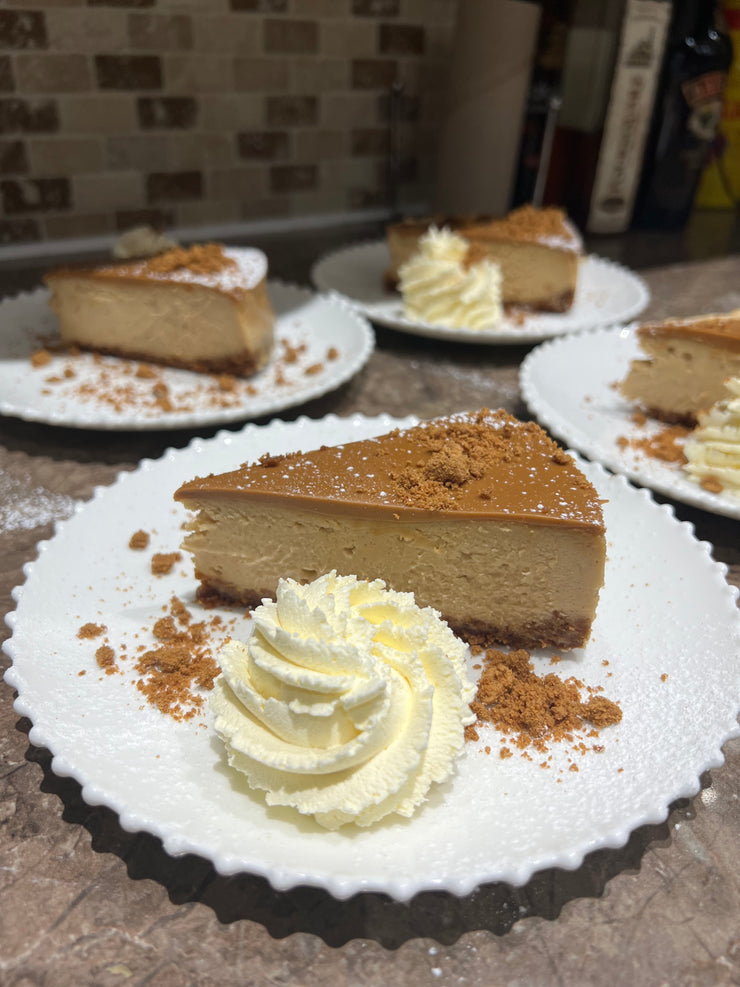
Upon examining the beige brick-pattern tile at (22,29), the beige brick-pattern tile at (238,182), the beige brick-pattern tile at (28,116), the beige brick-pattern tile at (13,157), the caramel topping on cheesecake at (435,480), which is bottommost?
the caramel topping on cheesecake at (435,480)

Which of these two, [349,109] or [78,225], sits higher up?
[349,109]

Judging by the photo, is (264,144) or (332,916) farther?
(264,144)

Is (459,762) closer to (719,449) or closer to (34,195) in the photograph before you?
(719,449)

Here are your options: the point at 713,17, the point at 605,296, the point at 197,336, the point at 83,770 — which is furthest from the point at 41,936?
the point at 713,17

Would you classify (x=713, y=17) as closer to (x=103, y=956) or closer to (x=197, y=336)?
(x=197, y=336)

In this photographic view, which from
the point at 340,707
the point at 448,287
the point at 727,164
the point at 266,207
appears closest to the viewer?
the point at 340,707

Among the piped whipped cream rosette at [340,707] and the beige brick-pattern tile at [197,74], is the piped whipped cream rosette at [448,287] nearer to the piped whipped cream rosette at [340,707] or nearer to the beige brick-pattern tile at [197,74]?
the beige brick-pattern tile at [197,74]

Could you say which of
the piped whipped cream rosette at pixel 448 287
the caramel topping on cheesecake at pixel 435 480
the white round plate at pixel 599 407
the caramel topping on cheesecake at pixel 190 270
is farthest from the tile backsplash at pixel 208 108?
the caramel topping on cheesecake at pixel 435 480

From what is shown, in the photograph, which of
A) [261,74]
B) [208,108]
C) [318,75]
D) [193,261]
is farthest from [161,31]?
[193,261]
